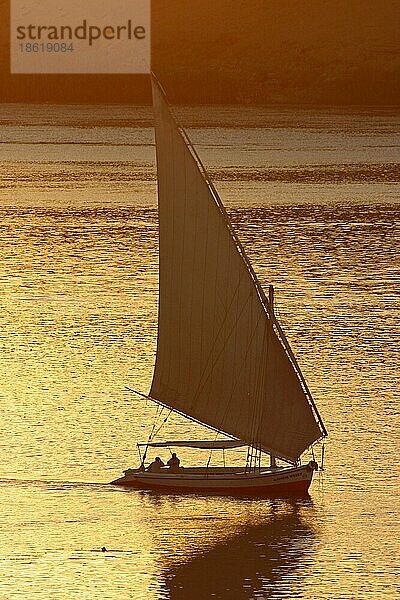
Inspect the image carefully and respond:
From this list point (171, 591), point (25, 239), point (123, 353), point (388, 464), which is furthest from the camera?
point (25, 239)

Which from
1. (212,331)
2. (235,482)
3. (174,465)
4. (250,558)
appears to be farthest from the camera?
(212,331)

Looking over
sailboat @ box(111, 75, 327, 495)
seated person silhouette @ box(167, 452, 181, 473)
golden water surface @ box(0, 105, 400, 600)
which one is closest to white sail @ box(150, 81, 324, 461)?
sailboat @ box(111, 75, 327, 495)

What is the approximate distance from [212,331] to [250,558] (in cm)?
742

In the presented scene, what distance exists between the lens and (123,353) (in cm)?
6619

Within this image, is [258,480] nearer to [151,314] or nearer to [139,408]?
[139,408]

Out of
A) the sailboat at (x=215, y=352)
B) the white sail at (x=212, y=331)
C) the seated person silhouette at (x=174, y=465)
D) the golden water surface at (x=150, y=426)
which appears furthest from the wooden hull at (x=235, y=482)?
the white sail at (x=212, y=331)

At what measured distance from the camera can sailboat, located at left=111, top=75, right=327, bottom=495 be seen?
44.0m

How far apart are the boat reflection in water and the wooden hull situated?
0.44 metres

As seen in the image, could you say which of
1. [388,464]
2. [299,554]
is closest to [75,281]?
[388,464]

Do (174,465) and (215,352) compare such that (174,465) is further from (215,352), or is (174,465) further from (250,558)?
(250,558)

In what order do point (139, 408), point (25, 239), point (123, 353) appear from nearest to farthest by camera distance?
point (139, 408)
point (123, 353)
point (25, 239)

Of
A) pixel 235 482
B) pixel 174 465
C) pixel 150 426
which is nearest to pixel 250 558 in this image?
pixel 235 482

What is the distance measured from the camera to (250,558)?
3972 centimetres

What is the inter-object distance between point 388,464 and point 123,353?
19268 mm
